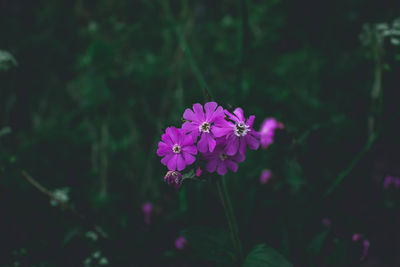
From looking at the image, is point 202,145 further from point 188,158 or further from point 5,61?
point 5,61

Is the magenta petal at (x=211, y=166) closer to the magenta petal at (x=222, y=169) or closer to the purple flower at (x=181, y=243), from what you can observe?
the magenta petal at (x=222, y=169)

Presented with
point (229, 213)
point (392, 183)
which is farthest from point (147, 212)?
point (392, 183)

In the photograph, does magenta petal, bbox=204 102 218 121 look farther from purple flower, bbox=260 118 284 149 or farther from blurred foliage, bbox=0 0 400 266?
purple flower, bbox=260 118 284 149

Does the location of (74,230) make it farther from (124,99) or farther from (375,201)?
(375,201)

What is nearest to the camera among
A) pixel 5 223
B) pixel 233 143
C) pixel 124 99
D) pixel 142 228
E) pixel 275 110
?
pixel 233 143

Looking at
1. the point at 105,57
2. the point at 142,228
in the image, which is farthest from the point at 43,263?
the point at 105,57

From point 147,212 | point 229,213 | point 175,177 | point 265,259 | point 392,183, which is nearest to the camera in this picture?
point 175,177

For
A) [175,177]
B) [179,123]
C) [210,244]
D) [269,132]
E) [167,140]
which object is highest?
[269,132]
